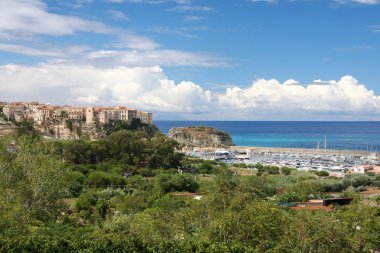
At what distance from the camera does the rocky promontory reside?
354ft

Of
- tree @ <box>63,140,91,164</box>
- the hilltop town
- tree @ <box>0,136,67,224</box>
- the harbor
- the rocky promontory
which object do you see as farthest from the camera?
the rocky promontory

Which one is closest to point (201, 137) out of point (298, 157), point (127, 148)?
point (298, 157)

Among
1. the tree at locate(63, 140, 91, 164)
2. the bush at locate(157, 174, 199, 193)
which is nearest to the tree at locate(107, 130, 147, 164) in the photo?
the tree at locate(63, 140, 91, 164)

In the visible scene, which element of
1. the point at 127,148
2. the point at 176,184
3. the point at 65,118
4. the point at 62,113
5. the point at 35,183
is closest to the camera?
the point at 35,183

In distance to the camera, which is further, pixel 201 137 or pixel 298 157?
pixel 201 137

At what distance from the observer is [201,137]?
109625mm

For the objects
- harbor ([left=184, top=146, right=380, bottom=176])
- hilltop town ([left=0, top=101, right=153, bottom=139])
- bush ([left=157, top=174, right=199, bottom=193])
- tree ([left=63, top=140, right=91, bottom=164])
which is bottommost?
harbor ([left=184, top=146, right=380, bottom=176])

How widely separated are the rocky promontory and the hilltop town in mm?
15922

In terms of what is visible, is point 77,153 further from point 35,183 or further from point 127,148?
point 35,183

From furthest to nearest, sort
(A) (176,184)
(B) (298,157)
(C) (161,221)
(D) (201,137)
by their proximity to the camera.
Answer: (D) (201,137), (B) (298,157), (A) (176,184), (C) (161,221)

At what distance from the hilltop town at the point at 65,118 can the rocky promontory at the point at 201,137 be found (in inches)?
627

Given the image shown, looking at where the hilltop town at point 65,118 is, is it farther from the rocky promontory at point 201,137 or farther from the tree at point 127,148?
the tree at point 127,148

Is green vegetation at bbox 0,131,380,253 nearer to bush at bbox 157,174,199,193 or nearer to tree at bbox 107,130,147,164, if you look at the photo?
bush at bbox 157,174,199,193

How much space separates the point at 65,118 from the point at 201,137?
1308 inches
